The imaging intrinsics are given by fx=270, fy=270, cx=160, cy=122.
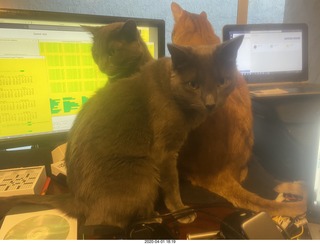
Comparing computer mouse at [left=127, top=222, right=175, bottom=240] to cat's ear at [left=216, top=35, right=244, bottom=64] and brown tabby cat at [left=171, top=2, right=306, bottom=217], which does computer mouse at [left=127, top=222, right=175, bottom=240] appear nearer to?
brown tabby cat at [left=171, top=2, right=306, bottom=217]

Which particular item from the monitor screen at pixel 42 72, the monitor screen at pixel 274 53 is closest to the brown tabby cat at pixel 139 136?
the monitor screen at pixel 42 72

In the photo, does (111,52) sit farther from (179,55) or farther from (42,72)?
(179,55)

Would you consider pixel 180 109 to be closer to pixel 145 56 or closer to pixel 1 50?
pixel 145 56

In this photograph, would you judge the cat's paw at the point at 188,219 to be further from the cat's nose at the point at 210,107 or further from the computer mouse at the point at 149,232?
the cat's nose at the point at 210,107

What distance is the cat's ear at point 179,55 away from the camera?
25.0 inches

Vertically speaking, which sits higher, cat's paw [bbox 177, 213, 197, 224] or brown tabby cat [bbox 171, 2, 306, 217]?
brown tabby cat [bbox 171, 2, 306, 217]

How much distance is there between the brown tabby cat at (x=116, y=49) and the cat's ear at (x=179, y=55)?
27 centimetres

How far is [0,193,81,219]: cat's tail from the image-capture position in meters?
0.70

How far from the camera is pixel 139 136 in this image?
721 mm

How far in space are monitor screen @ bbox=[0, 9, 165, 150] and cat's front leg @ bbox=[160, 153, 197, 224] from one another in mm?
435

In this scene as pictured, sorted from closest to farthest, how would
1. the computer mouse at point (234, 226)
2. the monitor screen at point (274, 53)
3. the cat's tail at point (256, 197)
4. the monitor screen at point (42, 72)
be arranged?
the computer mouse at point (234, 226), the cat's tail at point (256, 197), the monitor screen at point (42, 72), the monitor screen at point (274, 53)

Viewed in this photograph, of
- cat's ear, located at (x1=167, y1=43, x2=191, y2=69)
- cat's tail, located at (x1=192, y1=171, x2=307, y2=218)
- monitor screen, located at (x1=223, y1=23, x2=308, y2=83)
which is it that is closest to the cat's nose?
cat's ear, located at (x1=167, y1=43, x2=191, y2=69)

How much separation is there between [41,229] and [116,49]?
1.91ft

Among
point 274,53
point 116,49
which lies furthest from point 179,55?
point 274,53
